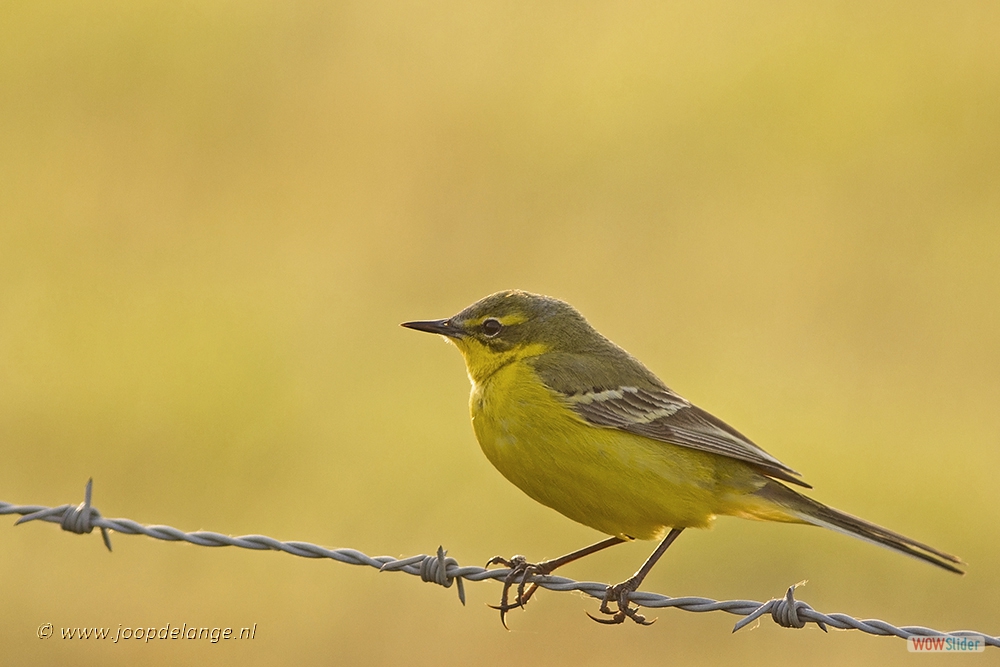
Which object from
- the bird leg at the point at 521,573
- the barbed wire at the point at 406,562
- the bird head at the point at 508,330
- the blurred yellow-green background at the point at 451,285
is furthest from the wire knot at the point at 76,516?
the blurred yellow-green background at the point at 451,285

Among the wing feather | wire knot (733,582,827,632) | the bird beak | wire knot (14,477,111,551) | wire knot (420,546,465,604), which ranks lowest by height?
wire knot (733,582,827,632)

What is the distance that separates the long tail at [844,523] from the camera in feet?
19.5

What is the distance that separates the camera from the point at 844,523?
6383mm

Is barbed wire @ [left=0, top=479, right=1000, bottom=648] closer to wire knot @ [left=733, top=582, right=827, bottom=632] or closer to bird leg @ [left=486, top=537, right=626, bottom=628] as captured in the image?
wire knot @ [left=733, top=582, right=827, bottom=632]

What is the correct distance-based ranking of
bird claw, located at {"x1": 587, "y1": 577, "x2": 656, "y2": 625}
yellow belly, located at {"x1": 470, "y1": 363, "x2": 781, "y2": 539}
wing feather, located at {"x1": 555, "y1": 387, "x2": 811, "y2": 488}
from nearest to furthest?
bird claw, located at {"x1": 587, "y1": 577, "x2": 656, "y2": 625} → yellow belly, located at {"x1": 470, "y1": 363, "x2": 781, "y2": 539} → wing feather, located at {"x1": 555, "y1": 387, "x2": 811, "y2": 488}

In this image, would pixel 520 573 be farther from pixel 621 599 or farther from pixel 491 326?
pixel 491 326

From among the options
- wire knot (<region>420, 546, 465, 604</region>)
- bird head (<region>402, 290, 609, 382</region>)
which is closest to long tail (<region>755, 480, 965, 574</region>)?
bird head (<region>402, 290, 609, 382</region>)

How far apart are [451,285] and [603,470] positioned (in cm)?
893

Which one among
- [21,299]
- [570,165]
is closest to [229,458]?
[21,299]

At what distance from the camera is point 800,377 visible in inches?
586

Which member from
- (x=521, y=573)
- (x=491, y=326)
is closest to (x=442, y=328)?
(x=491, y=326)

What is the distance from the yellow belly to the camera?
6.34m

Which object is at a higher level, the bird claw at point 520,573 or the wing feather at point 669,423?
the wing feather at point 669,423

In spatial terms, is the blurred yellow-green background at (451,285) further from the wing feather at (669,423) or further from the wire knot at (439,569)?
the wire knot at (439,569)
